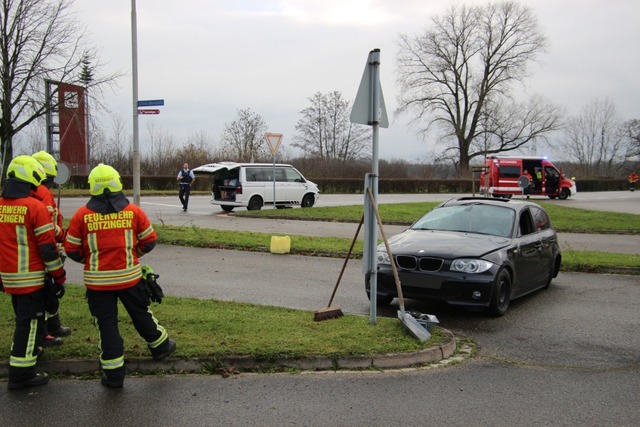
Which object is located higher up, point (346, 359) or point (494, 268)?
point (494, 268)

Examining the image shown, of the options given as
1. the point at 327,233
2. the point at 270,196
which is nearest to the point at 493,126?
the point at 270,196

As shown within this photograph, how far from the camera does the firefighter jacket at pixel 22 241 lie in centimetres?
468

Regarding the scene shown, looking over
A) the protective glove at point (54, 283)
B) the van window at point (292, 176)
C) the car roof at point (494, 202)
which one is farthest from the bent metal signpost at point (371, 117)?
the van window at point (292, 176)

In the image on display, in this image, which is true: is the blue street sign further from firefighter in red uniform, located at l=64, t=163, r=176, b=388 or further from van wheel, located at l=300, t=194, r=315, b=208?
van wheel, located at l=300, t=194, r=315, b=208

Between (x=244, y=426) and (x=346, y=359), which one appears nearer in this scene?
(x=244, y=426)

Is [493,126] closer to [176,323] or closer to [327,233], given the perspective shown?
[327,233]

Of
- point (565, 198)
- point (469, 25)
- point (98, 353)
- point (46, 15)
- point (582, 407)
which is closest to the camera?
point (582, 407)

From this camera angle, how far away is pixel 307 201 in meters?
24.7

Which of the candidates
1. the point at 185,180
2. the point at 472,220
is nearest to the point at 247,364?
the point at 472,220

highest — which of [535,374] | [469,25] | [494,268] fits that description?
[469,25]

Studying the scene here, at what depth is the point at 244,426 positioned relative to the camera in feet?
13.2

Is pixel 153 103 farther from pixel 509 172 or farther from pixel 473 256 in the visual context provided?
pixel 509 172

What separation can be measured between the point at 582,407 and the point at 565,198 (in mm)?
35678

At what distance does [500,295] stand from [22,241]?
17.9 feet
